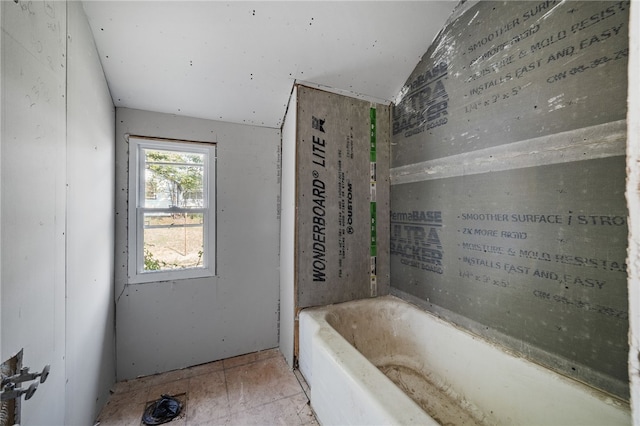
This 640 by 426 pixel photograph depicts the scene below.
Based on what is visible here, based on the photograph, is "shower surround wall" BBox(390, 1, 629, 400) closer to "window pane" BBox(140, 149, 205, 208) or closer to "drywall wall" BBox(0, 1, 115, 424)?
"window pane" BBox(140, 149, 205, 208)

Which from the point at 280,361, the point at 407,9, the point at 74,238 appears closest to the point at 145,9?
the point at 74,238

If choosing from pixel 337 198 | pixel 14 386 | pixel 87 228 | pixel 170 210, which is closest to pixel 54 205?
pixel 87 228

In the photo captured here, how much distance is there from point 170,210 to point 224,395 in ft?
4.78

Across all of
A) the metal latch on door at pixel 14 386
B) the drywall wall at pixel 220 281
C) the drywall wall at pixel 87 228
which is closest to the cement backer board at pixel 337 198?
the drywall wall at pixel 220 281

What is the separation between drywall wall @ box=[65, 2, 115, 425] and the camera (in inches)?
45.7

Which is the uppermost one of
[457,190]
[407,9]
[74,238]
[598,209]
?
[407,9]

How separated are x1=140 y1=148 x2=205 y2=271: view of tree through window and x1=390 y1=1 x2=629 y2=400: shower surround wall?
1.84 metres

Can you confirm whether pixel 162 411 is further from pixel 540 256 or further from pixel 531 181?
pixel 531 181

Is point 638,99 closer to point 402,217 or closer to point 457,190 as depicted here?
point 457,190

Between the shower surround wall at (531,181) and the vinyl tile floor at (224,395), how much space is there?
1.16 m

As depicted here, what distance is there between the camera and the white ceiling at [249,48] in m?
1.42

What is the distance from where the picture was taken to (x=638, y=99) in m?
0.38

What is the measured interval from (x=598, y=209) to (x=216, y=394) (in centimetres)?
240

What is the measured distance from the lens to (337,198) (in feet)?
6.48
